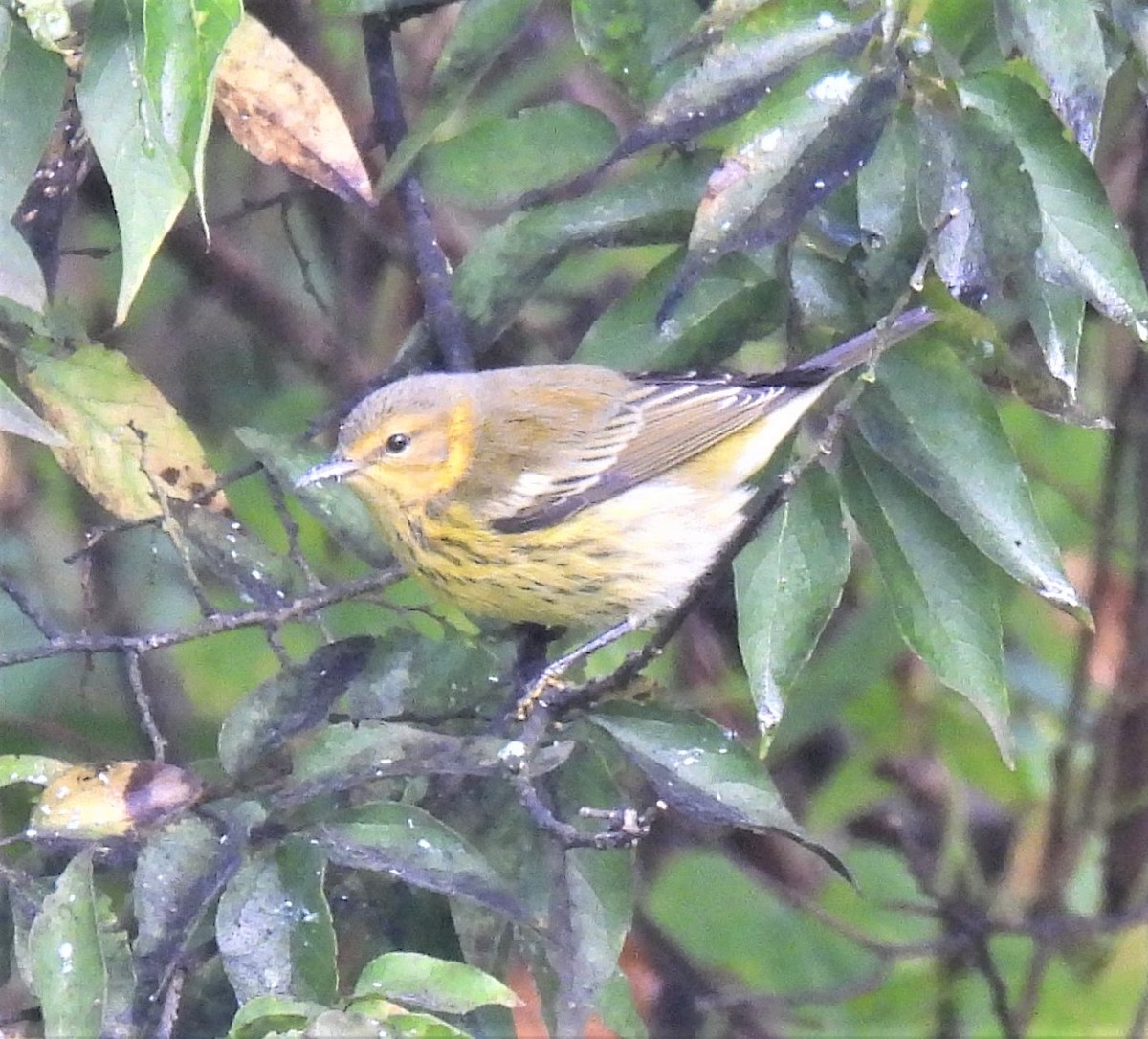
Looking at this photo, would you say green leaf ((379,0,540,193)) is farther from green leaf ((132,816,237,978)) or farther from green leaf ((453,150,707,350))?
green leaf ((132,816,237,978))

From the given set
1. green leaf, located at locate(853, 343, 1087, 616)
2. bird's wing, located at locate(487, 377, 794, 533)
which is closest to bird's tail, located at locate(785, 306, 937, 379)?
green leaf, located at locate(853, 343, 1087, 616)

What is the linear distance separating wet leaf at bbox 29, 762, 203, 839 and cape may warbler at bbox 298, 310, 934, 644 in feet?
3.91

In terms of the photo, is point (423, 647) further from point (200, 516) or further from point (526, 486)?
point (526, 486)

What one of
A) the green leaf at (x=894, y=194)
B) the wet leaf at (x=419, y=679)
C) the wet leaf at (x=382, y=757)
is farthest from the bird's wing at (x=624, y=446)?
the wet leaf at (x=382, y=757)

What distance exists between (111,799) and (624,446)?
1.69 m

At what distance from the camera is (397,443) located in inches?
141

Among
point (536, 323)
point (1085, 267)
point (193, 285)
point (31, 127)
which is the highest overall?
point (31, 127)

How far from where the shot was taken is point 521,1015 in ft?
16.0

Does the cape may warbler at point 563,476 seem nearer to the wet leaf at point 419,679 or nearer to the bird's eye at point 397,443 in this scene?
the bird's eye at point 397,443

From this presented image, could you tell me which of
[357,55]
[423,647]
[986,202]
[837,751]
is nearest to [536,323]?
[357,55]

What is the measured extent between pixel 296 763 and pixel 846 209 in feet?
4.21

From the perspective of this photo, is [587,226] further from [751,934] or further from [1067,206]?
[751,934]

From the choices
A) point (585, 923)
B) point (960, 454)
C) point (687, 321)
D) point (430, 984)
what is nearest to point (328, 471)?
point (687, 321)

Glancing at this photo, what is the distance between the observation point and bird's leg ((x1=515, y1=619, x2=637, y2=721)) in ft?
8.69
